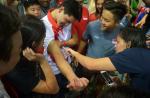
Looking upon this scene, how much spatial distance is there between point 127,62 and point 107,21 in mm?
1230

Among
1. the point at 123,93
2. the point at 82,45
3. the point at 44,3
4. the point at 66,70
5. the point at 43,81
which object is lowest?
the point at 82,45

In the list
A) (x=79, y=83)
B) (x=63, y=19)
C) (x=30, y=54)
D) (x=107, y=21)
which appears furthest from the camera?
(x=107, y=21)

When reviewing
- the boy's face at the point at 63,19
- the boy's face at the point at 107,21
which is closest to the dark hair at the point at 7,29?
the boy's face at the point at 63,19

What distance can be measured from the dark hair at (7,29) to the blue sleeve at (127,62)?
1.03m

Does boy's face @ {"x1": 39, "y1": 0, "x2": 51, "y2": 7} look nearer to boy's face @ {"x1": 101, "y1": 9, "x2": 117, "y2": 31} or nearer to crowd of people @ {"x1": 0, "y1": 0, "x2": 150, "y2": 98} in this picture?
crowd of people @ {"x1": 0, "y1": 0, "x2": 150, "y2": 98}

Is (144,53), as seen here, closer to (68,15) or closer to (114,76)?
(114,76)

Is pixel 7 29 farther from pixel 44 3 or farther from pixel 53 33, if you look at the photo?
pixel 44 3

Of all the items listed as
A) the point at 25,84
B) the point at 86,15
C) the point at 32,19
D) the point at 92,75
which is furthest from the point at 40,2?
the point at 25,84

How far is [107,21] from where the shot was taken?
10.6 feet

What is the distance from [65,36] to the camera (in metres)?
3.37

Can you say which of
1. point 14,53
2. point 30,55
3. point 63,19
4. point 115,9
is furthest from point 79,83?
point 115,9

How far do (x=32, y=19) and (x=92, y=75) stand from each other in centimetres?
113

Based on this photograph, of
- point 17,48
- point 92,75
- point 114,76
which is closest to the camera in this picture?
point 17,48

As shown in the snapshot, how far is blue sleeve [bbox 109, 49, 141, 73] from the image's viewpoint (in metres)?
2.02
